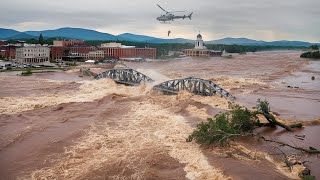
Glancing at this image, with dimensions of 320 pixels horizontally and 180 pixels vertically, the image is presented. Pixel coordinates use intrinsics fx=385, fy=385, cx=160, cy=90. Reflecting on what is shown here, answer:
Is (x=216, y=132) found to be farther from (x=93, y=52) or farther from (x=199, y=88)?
(x=93, y=52)

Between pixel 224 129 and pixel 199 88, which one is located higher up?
pixel 199 88

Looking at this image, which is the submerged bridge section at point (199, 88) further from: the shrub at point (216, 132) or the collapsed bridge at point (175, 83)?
the shrub at point (216, 132)

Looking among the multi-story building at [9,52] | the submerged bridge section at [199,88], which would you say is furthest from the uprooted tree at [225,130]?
the multi-story building at [9,52]

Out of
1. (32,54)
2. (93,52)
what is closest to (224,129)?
(32,54)

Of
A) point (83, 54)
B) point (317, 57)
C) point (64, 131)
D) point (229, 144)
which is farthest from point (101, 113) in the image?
point (317, 57)

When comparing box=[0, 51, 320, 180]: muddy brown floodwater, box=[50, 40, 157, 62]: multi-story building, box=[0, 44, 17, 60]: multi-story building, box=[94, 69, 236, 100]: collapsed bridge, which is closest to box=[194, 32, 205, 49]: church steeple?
box=[50, 40, 157, 62]: multi-story building

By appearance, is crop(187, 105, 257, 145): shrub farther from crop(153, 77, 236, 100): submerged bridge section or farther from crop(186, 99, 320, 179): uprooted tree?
crop(153, 77, 236, 100): submerged bridge section

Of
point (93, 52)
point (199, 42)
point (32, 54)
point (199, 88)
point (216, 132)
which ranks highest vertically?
point (199, 42)
